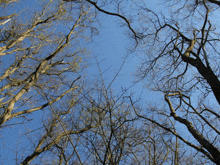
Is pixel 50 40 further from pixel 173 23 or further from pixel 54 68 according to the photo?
pixel 173 23

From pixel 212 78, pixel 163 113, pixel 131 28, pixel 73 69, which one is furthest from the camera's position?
pixel 73 69

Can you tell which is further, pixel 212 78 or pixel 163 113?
pixel 163 113

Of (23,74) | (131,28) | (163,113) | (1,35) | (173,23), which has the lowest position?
(163,113)

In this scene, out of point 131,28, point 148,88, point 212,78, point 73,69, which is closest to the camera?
point 212,78

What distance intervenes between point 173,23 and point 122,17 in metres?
2.01

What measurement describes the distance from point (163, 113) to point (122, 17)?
3.99 meters

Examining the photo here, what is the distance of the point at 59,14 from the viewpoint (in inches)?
295

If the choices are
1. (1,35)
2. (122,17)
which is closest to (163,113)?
(122,17)

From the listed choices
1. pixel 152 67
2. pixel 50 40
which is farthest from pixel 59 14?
pixel 152 67

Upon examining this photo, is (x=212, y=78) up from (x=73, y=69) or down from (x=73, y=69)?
down

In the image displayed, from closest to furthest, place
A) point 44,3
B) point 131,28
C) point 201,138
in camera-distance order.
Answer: point 201,138 → point 131,28 → point 44,3

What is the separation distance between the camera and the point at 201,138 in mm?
2967

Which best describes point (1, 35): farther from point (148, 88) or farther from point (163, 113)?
point (163, 113)

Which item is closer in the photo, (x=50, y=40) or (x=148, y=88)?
(x=148, y=88)
